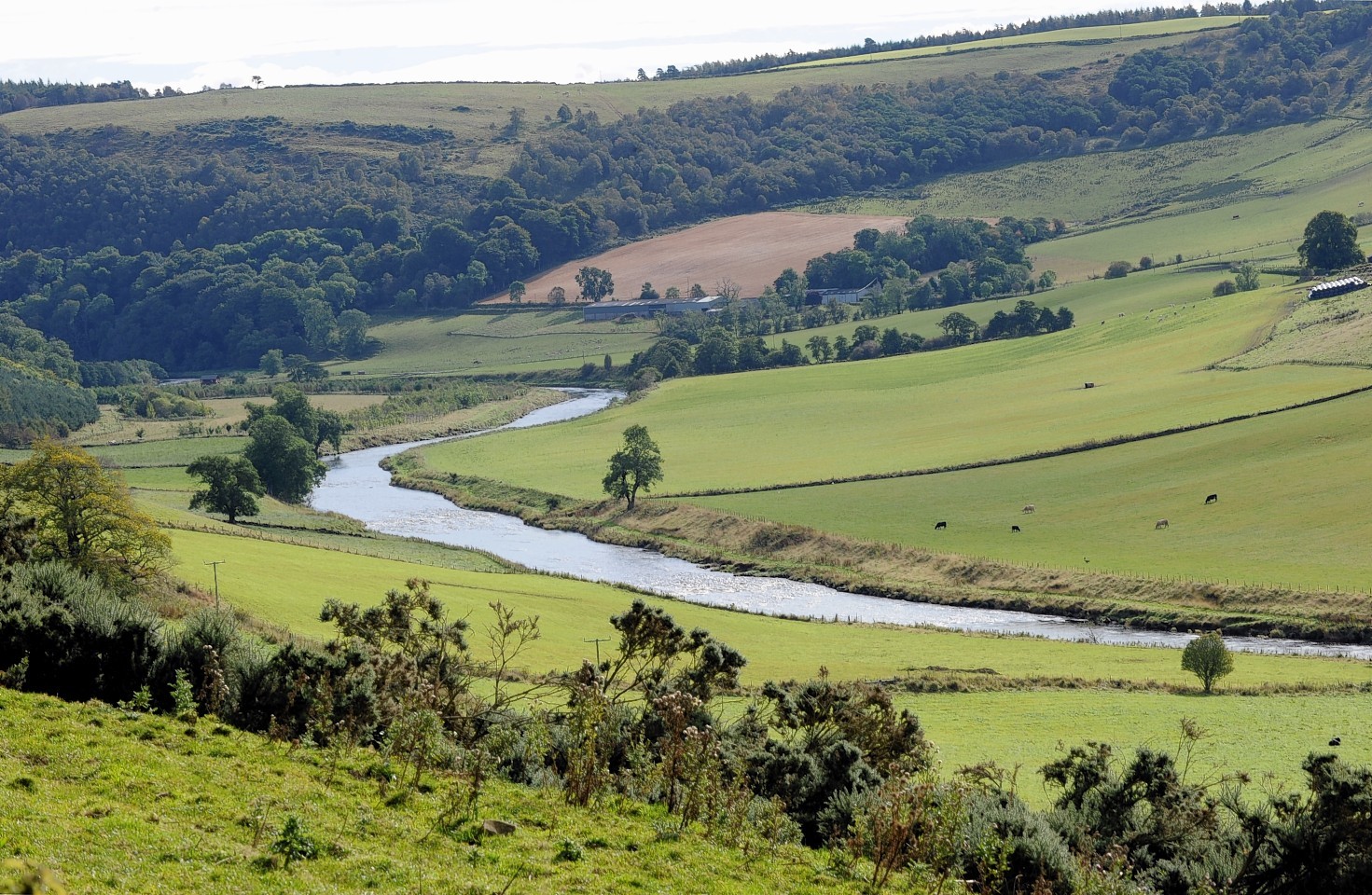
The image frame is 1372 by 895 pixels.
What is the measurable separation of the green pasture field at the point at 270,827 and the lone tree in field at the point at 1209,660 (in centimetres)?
2777

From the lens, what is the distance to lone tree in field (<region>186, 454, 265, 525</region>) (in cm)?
8362

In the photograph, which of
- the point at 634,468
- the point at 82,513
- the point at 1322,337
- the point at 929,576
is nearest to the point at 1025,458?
the point at 929,576

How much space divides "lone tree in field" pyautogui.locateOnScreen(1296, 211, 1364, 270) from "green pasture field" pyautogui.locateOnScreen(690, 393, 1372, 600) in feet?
193

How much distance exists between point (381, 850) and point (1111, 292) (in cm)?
14994

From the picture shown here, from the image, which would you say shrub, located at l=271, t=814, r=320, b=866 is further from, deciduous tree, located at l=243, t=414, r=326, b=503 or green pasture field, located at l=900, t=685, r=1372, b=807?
deciduous tree, located at l=243, t=414, r=326, b=503

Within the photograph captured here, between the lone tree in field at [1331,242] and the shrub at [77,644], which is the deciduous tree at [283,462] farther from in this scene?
the lone tree in field at [1331,242]

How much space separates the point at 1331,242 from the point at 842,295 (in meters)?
69.8

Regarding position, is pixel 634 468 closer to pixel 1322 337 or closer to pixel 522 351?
pixel 1322 337

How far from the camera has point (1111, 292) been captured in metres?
157

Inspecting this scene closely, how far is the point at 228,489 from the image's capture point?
274 ft

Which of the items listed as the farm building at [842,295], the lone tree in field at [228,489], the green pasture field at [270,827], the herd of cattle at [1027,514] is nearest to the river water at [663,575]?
the lone tree in field at [228,489]

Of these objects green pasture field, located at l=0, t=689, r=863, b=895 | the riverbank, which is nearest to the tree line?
green pasture field, located at l=0, t=689, r=863, b=895

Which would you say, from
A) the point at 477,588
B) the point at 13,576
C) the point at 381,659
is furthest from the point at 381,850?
the point at 477,588

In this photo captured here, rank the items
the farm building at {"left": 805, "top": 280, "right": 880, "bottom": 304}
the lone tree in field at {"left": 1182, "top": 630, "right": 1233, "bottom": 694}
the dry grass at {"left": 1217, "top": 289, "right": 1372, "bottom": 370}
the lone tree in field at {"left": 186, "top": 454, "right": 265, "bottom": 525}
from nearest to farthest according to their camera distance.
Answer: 1. the lone tree in field at {"left": 1182, "top": 630, "right": 1233, "bottom": 694}
2. the lone tree in field at {"left": 186, "top": 454, "right": 265, "bottom": 525}
3. the dry grass at {"left": 1217, "top": 289, "right": 1372, "bottom": 370}
4. the farm building at {"left": 805, "top": 280, "right": 880, "bottom": 304}
